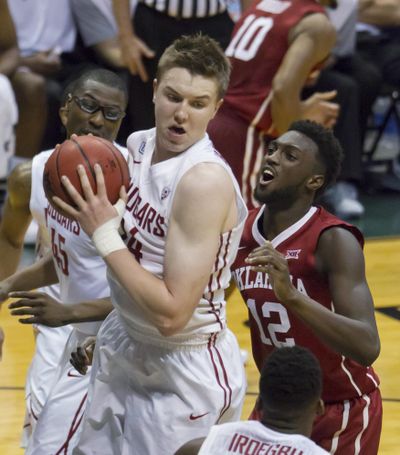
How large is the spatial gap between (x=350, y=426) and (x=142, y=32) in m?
5.16

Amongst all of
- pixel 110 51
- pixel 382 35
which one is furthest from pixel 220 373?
pixel 382 35

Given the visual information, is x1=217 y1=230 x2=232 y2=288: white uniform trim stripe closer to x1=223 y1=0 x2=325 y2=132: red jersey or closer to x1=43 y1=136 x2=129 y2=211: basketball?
x1=43 y1=136 x2=129 y2=211: basketball

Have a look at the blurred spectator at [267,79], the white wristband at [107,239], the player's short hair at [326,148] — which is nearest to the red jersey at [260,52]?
the blurred spectator at [267,79]

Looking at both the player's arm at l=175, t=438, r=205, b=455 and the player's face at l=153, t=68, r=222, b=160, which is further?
the player's face at l=153, t=68, r=222, b=160

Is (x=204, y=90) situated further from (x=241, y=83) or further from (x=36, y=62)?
(x=36, y=62)

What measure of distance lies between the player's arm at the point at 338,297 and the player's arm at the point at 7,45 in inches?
194

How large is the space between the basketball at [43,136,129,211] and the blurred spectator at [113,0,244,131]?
488cm

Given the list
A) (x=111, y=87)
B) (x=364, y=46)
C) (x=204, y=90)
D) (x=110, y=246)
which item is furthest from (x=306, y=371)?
(x=364, y=46)

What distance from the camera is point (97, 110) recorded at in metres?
4.90

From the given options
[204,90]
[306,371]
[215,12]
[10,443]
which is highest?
[204,90]

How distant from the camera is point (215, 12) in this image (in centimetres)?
884

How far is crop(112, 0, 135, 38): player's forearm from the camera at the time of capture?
28.1ft

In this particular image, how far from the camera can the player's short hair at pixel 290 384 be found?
3.20m

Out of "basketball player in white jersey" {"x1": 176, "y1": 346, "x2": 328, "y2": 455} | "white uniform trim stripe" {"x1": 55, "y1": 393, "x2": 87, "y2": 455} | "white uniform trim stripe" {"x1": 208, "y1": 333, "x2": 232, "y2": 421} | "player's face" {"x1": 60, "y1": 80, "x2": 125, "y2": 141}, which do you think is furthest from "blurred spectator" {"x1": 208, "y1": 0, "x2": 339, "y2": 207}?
"basketball player in white jersey" {"x1": 176, "y1": 346, "x2": 328, "y2": 455}
